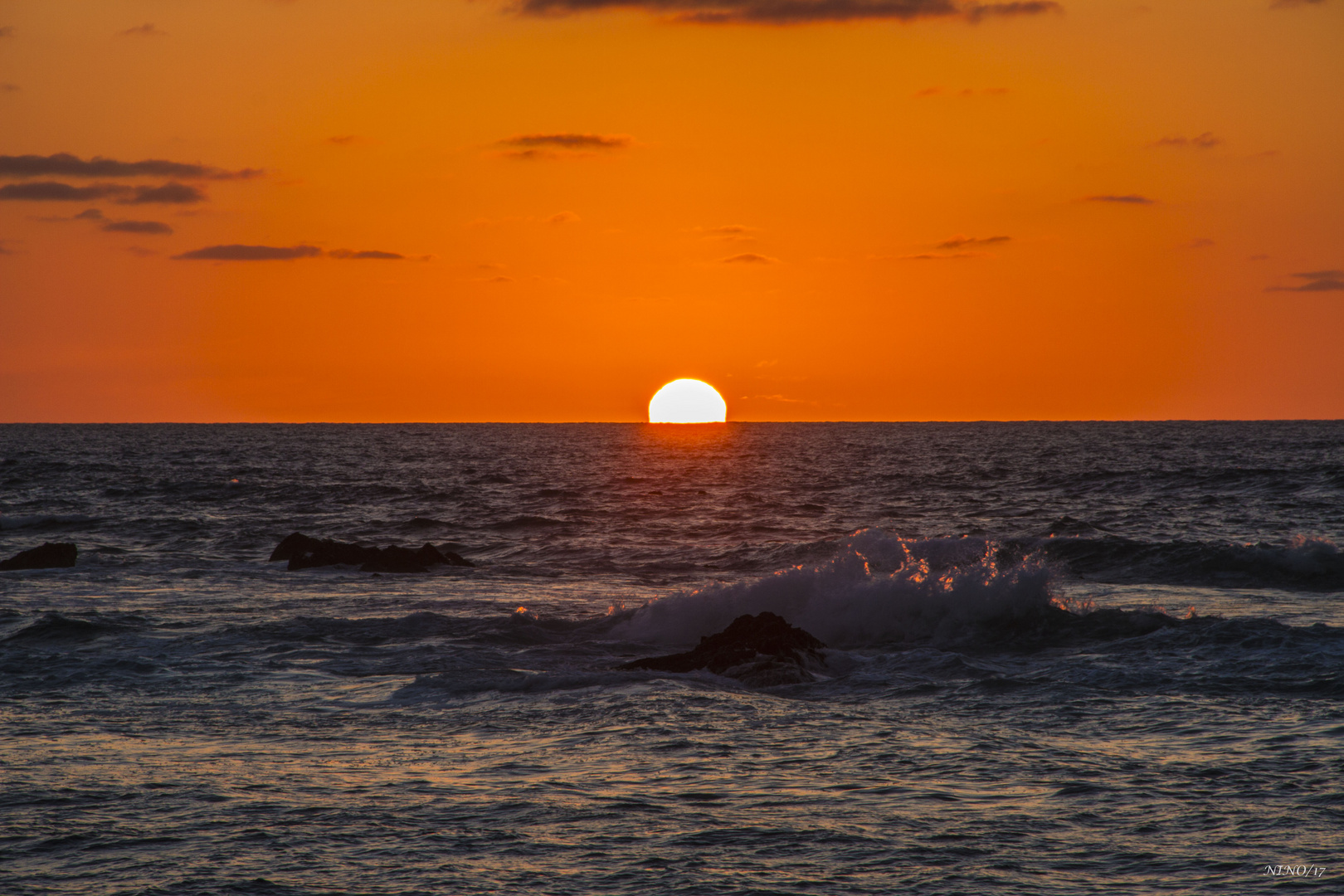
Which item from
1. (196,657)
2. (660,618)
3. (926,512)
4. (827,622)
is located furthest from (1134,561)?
(196,657)

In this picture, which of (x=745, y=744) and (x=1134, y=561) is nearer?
(x=745, y=744)

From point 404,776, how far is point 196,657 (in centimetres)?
A: 652

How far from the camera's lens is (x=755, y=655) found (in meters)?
13.2

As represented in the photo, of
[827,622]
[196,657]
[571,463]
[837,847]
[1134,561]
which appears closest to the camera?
[837,847]

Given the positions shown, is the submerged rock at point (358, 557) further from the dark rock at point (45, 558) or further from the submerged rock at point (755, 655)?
the submerged rock at point (755, 655)

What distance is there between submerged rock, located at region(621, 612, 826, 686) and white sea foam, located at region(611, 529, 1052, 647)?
7.51ft

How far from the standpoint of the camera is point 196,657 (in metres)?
14.1

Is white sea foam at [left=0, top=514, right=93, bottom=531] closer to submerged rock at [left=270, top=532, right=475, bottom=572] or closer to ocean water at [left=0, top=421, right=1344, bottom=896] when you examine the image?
ocean water at [left=0, top=421, right=1344, bottom=896]

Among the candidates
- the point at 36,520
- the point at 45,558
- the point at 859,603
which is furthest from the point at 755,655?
the point at 36,520

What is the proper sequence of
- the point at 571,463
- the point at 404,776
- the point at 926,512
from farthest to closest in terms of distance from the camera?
the point at 571,463 → the point at 926,512 → the point at 404,776

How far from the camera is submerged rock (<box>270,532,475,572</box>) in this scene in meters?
25.9

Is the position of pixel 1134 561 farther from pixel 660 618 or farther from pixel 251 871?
pixel 251 871

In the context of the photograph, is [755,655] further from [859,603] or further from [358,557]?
[358,557]

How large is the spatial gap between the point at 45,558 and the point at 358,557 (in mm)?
6707
